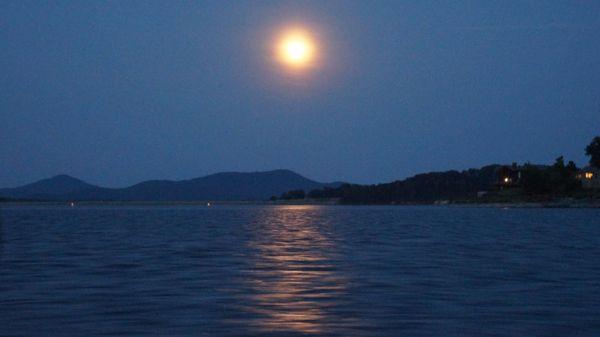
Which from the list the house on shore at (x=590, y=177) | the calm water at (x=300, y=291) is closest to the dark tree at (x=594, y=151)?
the house on shore at (x=590, y=177)

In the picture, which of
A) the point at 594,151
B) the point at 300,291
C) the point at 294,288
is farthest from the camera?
the point at 594,151

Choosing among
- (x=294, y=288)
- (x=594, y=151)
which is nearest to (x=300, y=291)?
(x=294, y=288)

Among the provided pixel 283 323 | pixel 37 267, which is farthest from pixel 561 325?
pixel 37 267

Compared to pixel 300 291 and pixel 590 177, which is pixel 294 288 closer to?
pixel 300 291

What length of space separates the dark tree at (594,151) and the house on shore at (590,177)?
220cm

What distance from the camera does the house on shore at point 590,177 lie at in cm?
18726

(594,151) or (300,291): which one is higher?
(594,151)

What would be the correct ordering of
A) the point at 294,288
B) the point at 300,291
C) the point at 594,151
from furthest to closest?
the point at 594,151, the point at 294,288, the point at 300,291

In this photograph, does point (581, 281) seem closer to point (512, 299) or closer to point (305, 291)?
point (512, 299)

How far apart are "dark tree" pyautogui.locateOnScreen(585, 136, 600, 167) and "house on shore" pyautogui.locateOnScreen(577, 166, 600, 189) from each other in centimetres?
220

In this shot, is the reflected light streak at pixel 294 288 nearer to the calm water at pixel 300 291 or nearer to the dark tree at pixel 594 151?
the calm water at pixel 300 291

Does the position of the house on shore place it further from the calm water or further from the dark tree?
the calm water

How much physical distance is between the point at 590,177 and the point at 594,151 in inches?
273

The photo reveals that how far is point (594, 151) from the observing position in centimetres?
18650
